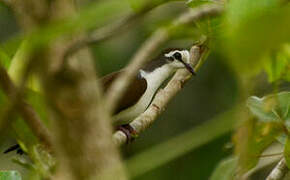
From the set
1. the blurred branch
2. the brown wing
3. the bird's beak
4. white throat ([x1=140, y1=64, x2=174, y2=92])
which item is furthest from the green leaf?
white throat ([x1=140, y1=64, x2=174, y2=92])

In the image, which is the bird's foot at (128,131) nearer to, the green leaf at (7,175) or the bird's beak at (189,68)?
the bird's beak at (189,68)

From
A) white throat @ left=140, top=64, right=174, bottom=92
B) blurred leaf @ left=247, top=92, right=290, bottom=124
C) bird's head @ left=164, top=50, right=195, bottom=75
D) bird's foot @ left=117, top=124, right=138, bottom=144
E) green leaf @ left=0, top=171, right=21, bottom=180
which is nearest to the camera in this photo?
blurred leaf @ left=247, top=92, right=290, bottom=124

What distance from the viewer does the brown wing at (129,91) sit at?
3354 millimetres

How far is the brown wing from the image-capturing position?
3.35 meters

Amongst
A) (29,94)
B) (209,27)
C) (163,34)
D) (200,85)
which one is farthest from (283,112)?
(200,85)

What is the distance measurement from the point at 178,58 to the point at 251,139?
10.2 feet

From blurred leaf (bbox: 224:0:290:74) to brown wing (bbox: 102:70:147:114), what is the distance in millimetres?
2852

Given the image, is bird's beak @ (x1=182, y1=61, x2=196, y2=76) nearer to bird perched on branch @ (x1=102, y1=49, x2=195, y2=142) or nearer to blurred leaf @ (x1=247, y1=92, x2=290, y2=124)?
bird perched on branch @ (x1=102, y1=49, x2=195, y2=142)

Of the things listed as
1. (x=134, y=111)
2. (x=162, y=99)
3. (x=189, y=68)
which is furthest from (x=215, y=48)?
(x=134, y=111)

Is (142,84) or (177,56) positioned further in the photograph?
(177,56)

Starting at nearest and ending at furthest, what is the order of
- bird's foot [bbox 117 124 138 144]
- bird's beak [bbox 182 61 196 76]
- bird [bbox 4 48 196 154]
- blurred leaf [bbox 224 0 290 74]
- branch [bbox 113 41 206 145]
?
blurred leaf [bbox 224 0 290 74], branch [bbox 113 41 206 145], bird's foot [bbox 117 124 138 144], bird's beak [bbox 182 61 196 76], bird [bbox 4 48 196 154]

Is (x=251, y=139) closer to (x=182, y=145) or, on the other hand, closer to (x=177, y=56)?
(x=182, y=145)

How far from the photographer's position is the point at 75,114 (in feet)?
1.61

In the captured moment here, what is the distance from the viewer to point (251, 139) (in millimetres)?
592
